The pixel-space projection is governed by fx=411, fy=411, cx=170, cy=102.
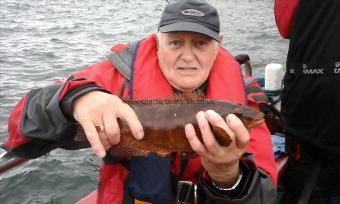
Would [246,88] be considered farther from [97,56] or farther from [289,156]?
[97,56]

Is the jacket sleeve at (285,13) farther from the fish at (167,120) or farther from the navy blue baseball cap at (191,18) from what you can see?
the fish at (167,120)

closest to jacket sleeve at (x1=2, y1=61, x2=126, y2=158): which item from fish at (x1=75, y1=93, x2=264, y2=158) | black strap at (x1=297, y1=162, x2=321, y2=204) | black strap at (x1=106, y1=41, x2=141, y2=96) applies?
fish at (x1=75, y1=93, x2=264, y2=158)

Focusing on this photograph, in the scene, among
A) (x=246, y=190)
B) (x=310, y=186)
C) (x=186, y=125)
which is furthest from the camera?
(x=310, y=186)

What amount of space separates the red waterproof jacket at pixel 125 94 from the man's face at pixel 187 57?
0.16 meters

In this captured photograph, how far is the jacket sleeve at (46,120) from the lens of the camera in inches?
113

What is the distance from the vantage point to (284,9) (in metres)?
3.71

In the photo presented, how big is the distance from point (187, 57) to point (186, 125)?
839 mm

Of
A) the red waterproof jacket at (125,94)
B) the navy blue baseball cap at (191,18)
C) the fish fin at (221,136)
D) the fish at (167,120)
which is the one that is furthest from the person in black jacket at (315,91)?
the fish fin at (221,136)

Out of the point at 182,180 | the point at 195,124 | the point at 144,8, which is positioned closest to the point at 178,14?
the point at 195,124

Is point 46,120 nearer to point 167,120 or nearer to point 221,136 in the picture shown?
point 167,120

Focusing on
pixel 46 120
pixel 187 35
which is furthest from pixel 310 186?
pixel 46 120

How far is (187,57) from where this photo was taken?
11.2ft

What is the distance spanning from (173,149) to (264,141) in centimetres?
91

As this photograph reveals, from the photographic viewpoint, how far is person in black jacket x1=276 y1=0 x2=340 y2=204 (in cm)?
343
